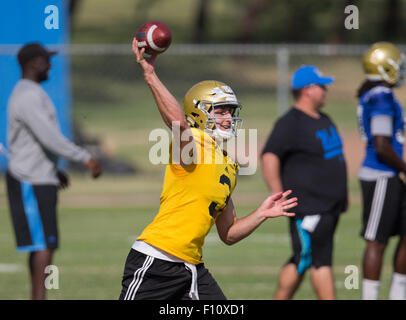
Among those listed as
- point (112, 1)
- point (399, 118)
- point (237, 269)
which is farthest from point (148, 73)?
point (112, 1)

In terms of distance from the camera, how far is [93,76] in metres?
31.9

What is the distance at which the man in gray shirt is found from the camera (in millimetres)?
7328

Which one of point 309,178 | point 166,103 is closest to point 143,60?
point 166,103

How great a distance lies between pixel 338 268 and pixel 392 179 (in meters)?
2.35

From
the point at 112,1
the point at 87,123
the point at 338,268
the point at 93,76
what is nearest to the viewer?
the point at 338,268

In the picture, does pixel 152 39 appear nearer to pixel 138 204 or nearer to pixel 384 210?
pixel 384 210

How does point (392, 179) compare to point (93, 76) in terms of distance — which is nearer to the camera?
point (392, 179)

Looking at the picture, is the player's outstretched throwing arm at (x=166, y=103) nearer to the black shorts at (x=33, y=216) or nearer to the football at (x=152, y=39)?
the football at (x=152, y=39)

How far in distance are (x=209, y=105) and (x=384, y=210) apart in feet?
9.48

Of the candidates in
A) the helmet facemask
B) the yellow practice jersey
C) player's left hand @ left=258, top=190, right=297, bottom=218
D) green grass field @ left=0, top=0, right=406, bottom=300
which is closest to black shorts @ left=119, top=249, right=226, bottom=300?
the yellow practice jersey

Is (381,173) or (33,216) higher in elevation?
(381,173)

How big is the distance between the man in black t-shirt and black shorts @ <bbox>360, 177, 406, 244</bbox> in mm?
249

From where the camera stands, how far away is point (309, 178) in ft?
24.4
